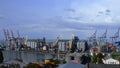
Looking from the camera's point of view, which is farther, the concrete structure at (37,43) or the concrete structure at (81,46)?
the concrete structure at (37,43)

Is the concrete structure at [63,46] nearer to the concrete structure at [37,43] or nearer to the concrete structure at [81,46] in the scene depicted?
the concrete structure at [81,46]

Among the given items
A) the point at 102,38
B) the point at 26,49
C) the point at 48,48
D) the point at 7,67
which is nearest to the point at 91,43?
the point at 102,38

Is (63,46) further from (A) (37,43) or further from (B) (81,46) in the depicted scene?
(A) (37,43)

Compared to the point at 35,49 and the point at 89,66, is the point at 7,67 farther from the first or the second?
the point at 35,49

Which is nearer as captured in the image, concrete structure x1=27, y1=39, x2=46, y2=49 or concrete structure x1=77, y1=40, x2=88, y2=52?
concrete structure x1=77, y1=40, x2=88, y2=52

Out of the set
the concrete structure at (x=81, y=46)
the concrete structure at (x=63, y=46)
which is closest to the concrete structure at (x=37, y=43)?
the concrete structure at (x=63, y=46)

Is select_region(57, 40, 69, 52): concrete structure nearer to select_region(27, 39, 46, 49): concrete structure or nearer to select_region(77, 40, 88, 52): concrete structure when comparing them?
select_region(77, 40, 88, 52): concrete structure

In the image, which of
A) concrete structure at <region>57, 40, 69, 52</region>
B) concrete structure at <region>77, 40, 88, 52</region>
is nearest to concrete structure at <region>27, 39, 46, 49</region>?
concrete structure at <region>57, 40, 69, 52</region>

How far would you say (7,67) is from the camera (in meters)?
31.7

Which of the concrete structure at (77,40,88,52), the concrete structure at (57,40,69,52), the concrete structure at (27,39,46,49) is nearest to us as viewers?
the concrete structure at (77,40,88,52)

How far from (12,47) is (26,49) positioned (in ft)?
30.1

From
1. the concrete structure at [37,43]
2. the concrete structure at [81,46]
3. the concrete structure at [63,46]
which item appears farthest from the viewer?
the concrete structure at [37,43]

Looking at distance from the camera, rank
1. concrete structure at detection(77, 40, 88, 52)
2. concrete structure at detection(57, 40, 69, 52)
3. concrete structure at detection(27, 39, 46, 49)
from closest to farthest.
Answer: concrete structure at detection(77, 40, 88, 52) < concrete structure at detection(57, 40, 69, 52) < concrete structure at detection(27, 39, 46, 49)

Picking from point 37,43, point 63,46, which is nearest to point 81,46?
point 63,46
